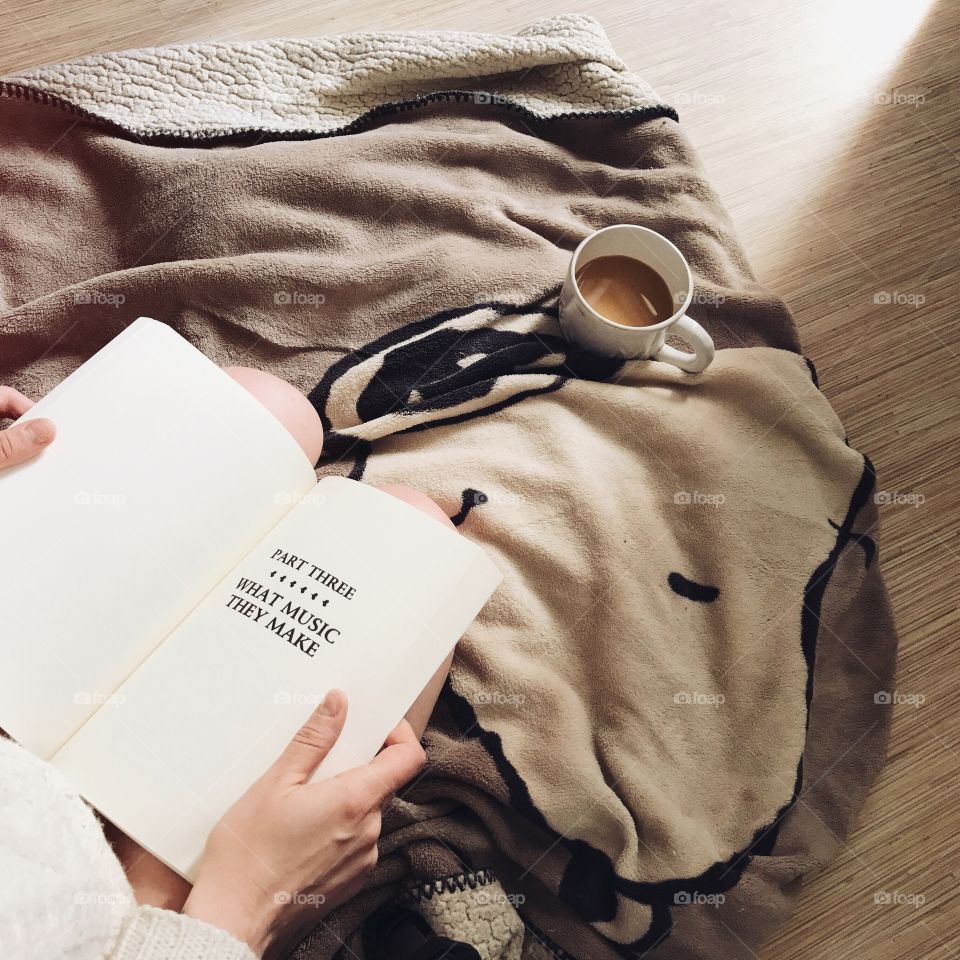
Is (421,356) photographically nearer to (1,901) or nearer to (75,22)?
(1,901)

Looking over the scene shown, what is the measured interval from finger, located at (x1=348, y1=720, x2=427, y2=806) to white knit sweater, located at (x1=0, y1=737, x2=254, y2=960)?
0.12 m

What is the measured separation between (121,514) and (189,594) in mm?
75

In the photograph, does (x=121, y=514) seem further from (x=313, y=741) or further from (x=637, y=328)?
(x=637, y=328)

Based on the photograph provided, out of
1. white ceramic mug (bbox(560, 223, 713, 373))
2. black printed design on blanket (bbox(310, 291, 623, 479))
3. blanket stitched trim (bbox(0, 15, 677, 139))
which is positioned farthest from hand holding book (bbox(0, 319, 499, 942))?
blanket stitched trim (bbox(0, 15, 677, 139))

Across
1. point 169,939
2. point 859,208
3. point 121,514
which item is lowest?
point 859,208

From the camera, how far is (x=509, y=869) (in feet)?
2.18

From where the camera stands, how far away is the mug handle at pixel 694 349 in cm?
72

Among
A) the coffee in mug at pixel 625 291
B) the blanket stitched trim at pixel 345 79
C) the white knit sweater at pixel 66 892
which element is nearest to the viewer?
the white knit sweater at pixel 66 892

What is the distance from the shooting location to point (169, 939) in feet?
1.52

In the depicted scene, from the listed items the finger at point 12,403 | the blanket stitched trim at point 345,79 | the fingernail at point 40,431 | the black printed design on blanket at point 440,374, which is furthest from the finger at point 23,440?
the blanket stitched trim at point 345,79

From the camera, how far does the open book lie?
1.70 feet

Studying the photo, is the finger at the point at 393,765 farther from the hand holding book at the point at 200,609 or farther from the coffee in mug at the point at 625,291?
the coffee in mug at the point at 625,291

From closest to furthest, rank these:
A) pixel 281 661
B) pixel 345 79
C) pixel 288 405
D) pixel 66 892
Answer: pixel 66 892
pixel 281 661
pixel 288 405
pixel 345 79

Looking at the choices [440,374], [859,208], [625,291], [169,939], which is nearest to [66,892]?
[169,939]
